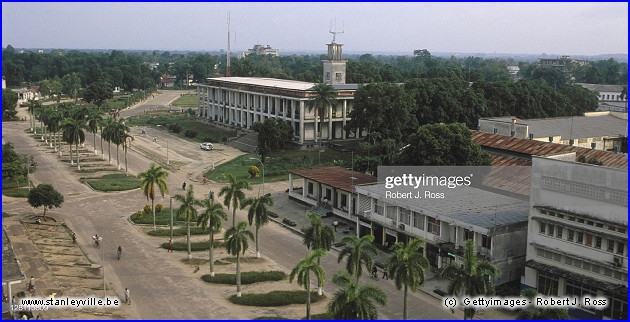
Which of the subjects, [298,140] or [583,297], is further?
[298,140]

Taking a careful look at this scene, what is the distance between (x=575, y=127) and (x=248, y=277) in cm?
5899

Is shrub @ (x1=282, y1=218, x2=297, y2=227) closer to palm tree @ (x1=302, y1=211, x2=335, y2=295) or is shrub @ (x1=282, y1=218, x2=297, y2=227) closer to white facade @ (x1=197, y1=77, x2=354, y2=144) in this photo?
palm tree @ (x1=302, y1=211, x2=335, y2=295)

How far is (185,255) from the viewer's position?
165 ft

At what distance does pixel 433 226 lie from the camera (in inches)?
1837

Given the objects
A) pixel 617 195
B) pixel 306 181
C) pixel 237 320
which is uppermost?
pixel 617 195

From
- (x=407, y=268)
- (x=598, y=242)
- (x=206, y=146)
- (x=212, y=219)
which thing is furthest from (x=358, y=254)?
(x=206, y=146)

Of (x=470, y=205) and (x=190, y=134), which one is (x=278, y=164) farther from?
(x=470, y=205)

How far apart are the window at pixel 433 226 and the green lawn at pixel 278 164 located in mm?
32883

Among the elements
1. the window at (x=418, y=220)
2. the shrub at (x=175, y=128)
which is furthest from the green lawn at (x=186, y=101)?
the window at (x=418, y=220)

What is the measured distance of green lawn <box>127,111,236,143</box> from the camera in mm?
108750

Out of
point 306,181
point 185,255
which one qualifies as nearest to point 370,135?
point 306,181

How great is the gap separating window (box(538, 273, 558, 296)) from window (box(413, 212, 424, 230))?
992 cm

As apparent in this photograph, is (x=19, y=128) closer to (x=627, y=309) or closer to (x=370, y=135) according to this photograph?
(x=370, y=135)

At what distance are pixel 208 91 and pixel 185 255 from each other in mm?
76456
